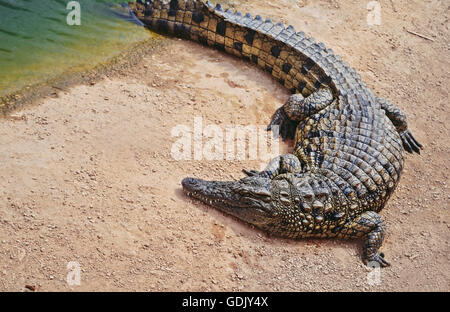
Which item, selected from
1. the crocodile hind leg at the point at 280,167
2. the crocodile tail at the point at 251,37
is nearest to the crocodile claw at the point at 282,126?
the crocodile tail at the point at 251,37

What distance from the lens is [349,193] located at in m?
4.57

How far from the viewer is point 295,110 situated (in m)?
5.77

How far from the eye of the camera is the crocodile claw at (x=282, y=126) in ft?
18.9

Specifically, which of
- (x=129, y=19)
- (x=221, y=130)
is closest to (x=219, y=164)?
(x=221, y=130)

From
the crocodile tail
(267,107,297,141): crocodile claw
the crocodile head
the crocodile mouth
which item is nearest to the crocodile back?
the crocodile tail

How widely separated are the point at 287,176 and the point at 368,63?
337 centimetres

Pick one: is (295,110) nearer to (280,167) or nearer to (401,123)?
(280,167)

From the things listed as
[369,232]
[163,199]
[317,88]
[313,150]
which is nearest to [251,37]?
[317,88]

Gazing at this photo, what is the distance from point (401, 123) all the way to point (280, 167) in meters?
1.98

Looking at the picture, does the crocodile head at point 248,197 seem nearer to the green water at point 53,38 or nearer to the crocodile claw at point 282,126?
the crocodile claw at point 282,126

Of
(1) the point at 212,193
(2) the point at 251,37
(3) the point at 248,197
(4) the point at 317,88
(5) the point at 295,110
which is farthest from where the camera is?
(2) the point at 251,37

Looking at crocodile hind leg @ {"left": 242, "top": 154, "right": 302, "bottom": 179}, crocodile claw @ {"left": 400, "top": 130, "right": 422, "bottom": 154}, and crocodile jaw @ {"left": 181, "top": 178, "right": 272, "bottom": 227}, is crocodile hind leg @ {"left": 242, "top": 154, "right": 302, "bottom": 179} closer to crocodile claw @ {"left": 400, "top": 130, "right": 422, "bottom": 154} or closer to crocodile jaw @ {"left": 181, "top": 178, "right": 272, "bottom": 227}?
crocodile jaw @ {"left": 181, "top": 178, "right": 272, "bottom": 227}

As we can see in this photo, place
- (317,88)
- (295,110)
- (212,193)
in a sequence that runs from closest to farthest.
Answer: (212,193), (295,110), (317,88)
